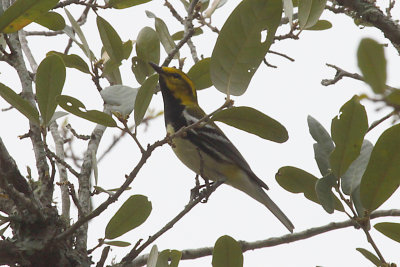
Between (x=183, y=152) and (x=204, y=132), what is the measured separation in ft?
1.12

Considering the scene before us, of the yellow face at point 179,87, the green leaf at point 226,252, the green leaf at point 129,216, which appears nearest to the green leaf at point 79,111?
the green leaf at point 129,216

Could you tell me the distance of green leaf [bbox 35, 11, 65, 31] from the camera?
274cm

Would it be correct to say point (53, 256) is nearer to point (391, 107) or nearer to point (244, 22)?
point (244, 22)

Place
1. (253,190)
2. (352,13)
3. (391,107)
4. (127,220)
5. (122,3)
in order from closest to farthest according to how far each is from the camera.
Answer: (391,107) < (127,220) < (122,3) < (352,13) < (253,190)

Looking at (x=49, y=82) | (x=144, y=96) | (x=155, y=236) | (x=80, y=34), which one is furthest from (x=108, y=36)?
(x=155, y=236)

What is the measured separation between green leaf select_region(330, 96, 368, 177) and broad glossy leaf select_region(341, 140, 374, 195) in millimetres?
72

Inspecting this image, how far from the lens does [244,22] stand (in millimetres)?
2145

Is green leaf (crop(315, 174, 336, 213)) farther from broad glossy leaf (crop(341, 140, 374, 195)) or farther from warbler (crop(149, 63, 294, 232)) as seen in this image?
warbler (crop(149, 63, 294, 232))

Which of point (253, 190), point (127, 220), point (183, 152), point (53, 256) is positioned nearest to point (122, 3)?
point (127, 220)

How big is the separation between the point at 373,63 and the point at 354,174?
143 cm

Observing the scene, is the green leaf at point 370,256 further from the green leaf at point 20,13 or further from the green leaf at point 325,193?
the green leaf at point 20,13

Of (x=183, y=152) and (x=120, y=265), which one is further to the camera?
(x=183, y=152)

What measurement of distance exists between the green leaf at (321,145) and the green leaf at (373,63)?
4.46 feet

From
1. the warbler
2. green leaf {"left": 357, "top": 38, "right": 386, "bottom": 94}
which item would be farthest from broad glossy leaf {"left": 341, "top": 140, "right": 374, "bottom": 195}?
the warbler
